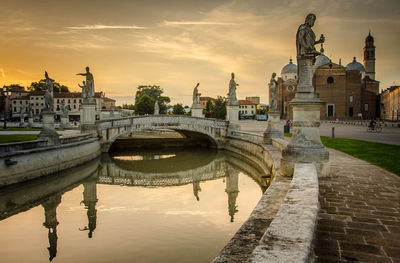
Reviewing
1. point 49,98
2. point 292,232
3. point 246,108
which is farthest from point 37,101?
point 292,232

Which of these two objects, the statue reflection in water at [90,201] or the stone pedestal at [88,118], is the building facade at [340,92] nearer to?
the stone pedestal at [88,118]

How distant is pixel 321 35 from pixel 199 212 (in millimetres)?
5598

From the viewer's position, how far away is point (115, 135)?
21.6 m

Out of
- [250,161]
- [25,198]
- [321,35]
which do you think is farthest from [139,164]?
[321,35]

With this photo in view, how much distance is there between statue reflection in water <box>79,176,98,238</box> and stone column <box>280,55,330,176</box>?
4.89 metres

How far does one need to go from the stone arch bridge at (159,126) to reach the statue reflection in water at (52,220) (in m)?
9.95

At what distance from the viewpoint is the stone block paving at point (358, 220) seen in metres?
3.45

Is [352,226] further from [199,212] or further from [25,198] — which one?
[25,198]

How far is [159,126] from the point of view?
909 inches

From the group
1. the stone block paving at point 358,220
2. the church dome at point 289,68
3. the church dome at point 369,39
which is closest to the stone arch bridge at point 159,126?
the stone block paving at point 358,220

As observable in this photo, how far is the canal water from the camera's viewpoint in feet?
21.9

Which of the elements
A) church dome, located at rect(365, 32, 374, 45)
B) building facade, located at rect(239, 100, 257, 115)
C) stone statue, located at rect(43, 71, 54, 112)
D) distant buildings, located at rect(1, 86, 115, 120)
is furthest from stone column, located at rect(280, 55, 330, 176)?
building facade, located at rect(239, 100, 257, 115)

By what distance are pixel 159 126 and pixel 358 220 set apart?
19302 millimetres

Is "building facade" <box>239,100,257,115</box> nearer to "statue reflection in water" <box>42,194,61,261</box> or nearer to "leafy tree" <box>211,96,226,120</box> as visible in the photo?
"leafy tree" <box>211,96,226,120</box>
